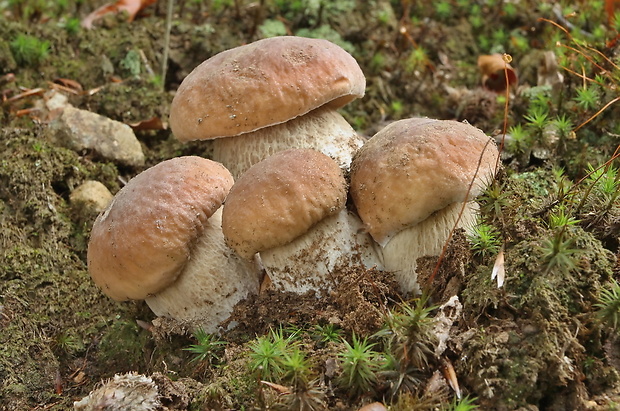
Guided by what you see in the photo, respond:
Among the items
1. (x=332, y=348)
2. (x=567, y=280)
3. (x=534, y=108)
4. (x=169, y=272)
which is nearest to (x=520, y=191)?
(x=567, y=280)

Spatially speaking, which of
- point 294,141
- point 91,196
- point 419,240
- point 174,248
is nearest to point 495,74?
point 294,141

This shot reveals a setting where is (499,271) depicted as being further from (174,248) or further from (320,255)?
(174,248)

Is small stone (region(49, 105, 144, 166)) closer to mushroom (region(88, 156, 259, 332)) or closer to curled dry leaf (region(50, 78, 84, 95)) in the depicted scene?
curled dry leaf (region(50, 78, 84, 95))

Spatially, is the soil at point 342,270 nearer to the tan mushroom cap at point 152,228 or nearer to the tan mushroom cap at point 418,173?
the tan mushroom cap at point 418,173

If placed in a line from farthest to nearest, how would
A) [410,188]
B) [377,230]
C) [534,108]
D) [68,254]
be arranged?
[534,108] < [68,254] < [377,230] < [410,188]

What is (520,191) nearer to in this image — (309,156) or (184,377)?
(309,156)

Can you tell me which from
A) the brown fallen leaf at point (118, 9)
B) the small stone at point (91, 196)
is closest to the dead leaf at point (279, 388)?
the small stone at point (91, 196)

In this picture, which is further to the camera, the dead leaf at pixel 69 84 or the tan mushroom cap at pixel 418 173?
the dead leaf at pixel 69 84
